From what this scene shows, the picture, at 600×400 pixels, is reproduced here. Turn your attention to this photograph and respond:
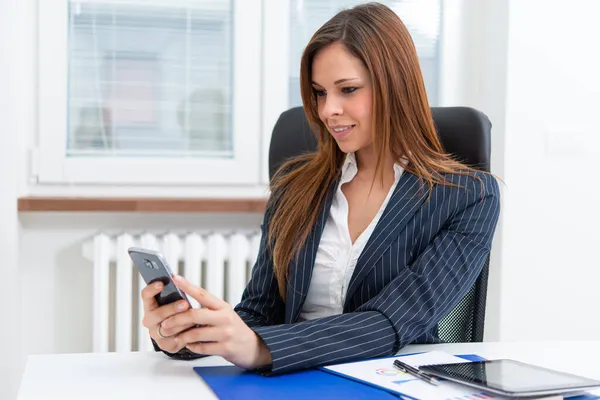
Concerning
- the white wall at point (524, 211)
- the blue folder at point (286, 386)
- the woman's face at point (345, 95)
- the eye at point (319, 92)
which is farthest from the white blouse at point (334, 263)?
the white wall at point (524, 211)

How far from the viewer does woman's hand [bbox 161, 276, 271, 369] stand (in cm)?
118

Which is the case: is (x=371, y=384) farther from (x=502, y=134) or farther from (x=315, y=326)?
(x=502, y=134)

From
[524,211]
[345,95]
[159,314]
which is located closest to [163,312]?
[159,314]

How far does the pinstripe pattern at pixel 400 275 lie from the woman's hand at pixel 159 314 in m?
0.13

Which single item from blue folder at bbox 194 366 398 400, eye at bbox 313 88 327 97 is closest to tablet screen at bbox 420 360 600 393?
blue folder at bbox 194 366 398 400

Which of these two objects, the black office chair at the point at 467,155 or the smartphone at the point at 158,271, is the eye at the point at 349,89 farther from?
the smartphone at the point at 158,271

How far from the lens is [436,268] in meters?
1.42

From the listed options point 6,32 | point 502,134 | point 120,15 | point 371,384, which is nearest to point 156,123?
point 120,15

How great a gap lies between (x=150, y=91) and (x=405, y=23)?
91 cm

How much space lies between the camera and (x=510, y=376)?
3.52ft

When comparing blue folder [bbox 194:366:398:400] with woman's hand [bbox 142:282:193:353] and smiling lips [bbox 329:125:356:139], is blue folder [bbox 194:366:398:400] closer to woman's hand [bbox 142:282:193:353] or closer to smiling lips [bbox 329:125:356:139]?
woman's hand [bbox 142:282:193:353]

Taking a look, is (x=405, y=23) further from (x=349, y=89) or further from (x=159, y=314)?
(x=159, y=314)

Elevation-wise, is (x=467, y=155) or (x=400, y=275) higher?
(x=467, y=155)

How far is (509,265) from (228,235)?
3.07 feet
